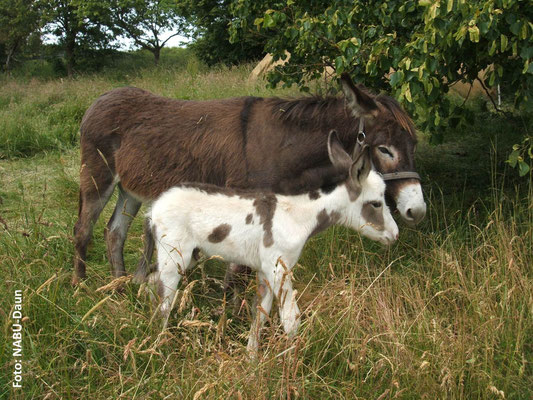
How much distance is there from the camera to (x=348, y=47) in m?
3.65

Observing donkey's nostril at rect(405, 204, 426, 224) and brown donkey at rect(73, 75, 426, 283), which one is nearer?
donkey's nostril at rect(405, 204, 426, 224)

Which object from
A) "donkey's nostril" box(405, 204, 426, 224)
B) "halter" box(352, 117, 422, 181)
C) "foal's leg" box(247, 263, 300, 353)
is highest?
"halter" box(352, 117, 422, 181)

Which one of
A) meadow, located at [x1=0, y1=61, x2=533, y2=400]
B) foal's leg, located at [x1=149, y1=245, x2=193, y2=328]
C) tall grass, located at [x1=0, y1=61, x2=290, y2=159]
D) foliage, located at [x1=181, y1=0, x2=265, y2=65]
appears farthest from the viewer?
foliage, located at [x1=181, y1=0, x2=265, y2=65]

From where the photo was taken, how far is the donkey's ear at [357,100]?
3.18 meters

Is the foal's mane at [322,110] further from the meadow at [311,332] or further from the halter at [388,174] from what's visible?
the meadow at [311,332]

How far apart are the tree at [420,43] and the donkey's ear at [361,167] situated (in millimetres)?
650

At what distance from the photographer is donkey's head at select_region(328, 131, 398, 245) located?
283cm

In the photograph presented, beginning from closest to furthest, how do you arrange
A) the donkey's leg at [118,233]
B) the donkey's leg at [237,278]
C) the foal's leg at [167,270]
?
1. the foal's leg at [167,270]
2. the donkey's leg at [237,278]
3. the donkey's leg at [118,233]

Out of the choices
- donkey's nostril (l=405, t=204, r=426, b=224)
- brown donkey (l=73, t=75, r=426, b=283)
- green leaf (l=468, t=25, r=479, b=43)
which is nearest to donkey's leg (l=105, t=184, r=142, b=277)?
brown donkey (l=73, t=75, r=426, b=283)

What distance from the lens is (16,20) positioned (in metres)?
21.0

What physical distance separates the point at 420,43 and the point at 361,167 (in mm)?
1045

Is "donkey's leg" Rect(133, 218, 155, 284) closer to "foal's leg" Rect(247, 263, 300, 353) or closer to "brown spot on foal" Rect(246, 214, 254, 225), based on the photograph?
"brown spot on foal" Rect(246, 214, 254, 225)

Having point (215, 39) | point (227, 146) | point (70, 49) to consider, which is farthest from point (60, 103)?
point (70, 49)

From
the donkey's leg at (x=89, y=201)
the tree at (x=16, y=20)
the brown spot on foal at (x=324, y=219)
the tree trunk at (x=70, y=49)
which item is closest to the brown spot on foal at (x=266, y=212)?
the brown spot on foal at (x=324, y=219)
